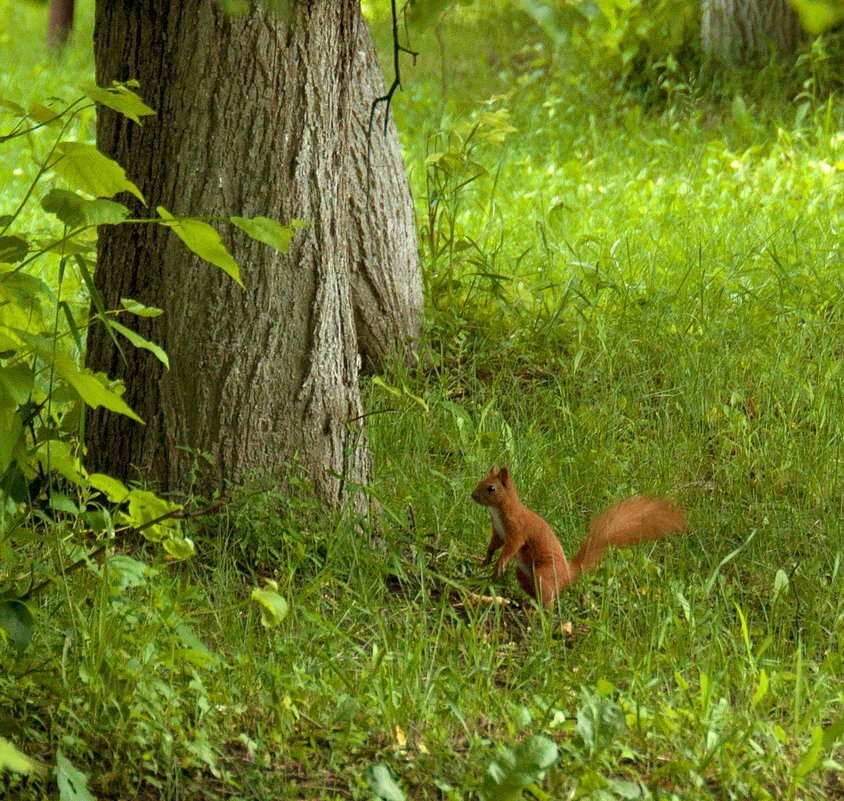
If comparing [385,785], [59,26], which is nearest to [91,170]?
[385,785]

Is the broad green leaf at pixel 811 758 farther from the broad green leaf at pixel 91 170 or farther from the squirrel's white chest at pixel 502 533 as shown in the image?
the broad green leaf at pixel 91 170

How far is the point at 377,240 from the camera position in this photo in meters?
4.04

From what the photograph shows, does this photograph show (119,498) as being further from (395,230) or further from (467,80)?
(467,80)

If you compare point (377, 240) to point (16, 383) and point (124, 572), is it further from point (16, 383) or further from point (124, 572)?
point (16, 383)

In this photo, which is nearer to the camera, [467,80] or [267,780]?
[267,780]

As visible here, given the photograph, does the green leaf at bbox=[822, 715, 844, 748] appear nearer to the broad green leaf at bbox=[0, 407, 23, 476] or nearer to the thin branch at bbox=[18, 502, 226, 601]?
the thin branch at bbox=[18, 502, 226, 601]

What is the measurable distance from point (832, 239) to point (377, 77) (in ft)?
7.31

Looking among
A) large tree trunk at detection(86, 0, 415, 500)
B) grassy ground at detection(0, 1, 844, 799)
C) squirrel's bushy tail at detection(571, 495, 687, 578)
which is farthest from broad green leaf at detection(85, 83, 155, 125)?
squirrel's bushy tail at detection(571, 495, 687, 578)

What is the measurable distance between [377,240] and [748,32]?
5.20 metres

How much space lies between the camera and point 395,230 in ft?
13.4

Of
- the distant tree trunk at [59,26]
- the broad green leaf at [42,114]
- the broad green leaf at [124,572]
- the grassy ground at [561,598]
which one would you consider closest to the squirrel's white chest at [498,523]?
the grassy ground at [561,598]

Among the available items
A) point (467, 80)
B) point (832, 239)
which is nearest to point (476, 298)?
point (832, 239)

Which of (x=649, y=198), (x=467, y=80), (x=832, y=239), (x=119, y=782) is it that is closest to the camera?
(x=119, y=782)

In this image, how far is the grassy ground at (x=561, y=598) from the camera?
6.48ft
